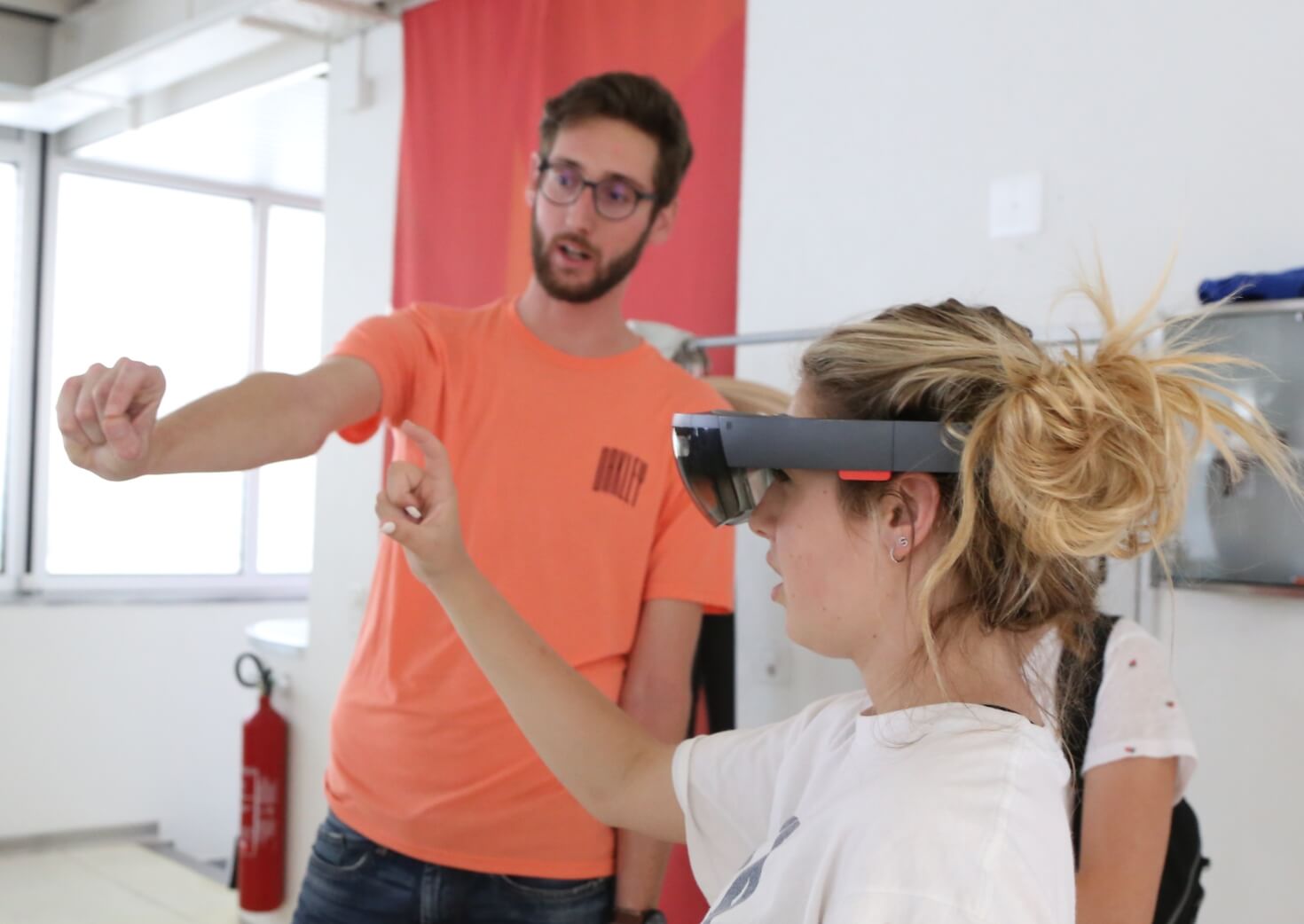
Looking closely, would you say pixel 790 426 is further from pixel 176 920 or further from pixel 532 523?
pixel 176 920

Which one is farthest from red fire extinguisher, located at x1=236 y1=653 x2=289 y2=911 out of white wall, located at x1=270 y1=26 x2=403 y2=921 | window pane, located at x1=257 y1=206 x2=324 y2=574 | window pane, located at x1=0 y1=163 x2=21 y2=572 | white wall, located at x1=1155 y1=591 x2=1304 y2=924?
white wall, located at x1=1155 y1=591 x2=1304 y2=924

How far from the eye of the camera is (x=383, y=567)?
190 centimetres

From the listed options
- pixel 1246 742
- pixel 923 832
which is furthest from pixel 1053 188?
pixel 923 832

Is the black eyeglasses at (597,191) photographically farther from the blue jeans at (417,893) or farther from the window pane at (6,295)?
the window pane at (6,295)

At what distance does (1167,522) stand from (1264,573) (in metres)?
1.13

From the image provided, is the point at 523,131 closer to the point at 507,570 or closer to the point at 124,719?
the point at 507,570

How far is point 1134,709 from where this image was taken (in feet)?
5.06

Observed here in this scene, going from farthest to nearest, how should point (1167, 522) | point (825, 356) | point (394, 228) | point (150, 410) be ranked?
point (394, 228) < point (150, 410) < point (825, 356) < point (1167, 522)

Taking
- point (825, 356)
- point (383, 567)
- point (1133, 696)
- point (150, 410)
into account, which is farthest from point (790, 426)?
point (383, 567)

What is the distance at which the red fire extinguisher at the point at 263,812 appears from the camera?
164 inches

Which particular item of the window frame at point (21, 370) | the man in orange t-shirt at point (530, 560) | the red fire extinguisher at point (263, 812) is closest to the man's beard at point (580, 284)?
the man in orange t-shirt at point (530, 560)

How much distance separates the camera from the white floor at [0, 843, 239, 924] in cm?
469

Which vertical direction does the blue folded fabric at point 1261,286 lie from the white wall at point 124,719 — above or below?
above

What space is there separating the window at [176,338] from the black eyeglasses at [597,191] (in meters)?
4.59
